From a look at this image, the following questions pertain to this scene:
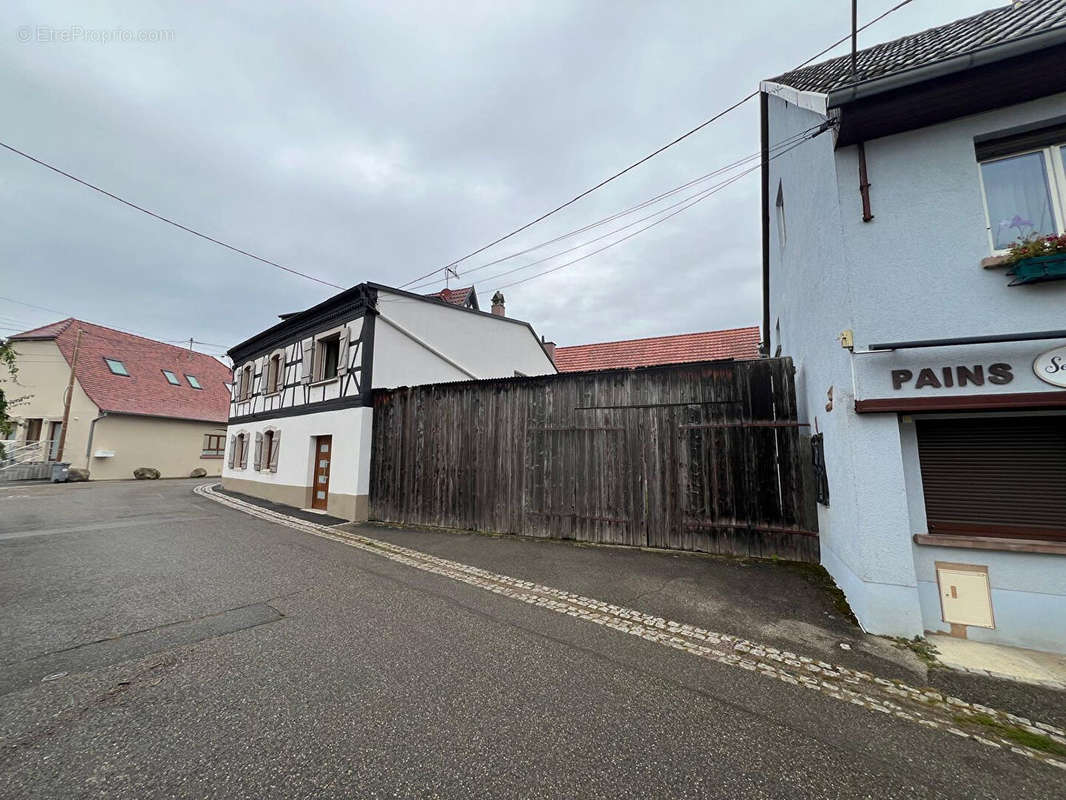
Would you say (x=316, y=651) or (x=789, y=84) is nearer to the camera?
(x=316, y=651)

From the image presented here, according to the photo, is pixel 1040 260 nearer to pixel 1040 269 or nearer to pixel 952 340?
pixel 1040 269

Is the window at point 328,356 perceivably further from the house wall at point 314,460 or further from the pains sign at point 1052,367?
the pains sign at point 1052,367

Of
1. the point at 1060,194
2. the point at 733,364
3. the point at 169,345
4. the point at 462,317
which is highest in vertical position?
the point at 169,345

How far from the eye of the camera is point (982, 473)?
3969 millimetres

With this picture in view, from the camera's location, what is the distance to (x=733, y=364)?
674 cm

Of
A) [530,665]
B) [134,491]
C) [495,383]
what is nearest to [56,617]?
[530,665]

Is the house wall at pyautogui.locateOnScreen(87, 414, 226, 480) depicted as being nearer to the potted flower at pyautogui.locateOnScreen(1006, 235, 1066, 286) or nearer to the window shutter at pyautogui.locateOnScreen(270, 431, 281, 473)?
the window shutter at pyautogui.locateOnScreen(270, 431, 281, 473)

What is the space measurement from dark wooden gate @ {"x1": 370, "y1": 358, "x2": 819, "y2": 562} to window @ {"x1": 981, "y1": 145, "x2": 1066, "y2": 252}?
9.12ft

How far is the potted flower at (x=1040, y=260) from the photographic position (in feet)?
11.7

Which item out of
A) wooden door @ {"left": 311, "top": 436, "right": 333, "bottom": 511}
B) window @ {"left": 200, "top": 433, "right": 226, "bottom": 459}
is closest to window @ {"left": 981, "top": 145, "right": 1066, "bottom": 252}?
wooden door @ {"left": 311, "top": 436, "right": 333, "bottom": 511}

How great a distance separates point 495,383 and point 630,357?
10.4 meters

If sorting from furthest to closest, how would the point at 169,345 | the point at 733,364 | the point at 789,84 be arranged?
the point at 169,345
the point at 733,364
the point at 789,84

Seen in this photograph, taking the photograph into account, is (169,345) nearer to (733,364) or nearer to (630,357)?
(630,357)

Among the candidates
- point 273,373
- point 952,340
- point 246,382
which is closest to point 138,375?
point 246,382
